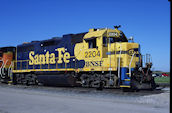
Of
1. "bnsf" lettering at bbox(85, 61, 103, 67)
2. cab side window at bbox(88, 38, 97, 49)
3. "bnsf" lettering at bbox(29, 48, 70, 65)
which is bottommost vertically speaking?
"bnsf" lettering at bbox(85, 61, 103, 67)

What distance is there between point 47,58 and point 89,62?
13.8ft

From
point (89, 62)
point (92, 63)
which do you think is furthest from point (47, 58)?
point (92, 63)

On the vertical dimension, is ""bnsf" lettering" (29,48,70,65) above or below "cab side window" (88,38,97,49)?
below

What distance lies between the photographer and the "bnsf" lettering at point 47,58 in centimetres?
1511

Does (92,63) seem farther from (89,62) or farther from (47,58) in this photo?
(47,58)

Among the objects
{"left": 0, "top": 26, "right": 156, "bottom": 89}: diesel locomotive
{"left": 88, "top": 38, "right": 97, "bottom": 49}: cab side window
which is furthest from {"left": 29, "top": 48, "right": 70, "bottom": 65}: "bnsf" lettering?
{"left": 88, "top": 38, "right": 97, "bottom": 49}: cab side window

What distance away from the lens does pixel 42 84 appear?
17234 millimetres

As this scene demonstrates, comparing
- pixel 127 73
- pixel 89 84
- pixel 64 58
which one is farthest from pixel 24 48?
pixel 127 73

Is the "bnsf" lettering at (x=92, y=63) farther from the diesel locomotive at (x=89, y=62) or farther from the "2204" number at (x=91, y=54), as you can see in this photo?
the "2204" number at (x=91, y=54)

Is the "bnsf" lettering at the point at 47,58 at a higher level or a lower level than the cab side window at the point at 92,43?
lower

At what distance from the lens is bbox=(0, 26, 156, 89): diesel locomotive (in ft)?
40.4

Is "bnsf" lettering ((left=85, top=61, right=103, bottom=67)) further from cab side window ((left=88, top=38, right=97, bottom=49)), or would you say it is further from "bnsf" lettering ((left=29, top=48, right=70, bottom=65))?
"bnsf" lettering ((left=29, top=48, right=70, bottom=65))

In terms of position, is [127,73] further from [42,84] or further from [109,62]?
[42,84]

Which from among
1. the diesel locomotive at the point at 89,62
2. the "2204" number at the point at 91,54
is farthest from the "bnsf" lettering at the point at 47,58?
the "2204" number at the point at 91,54
